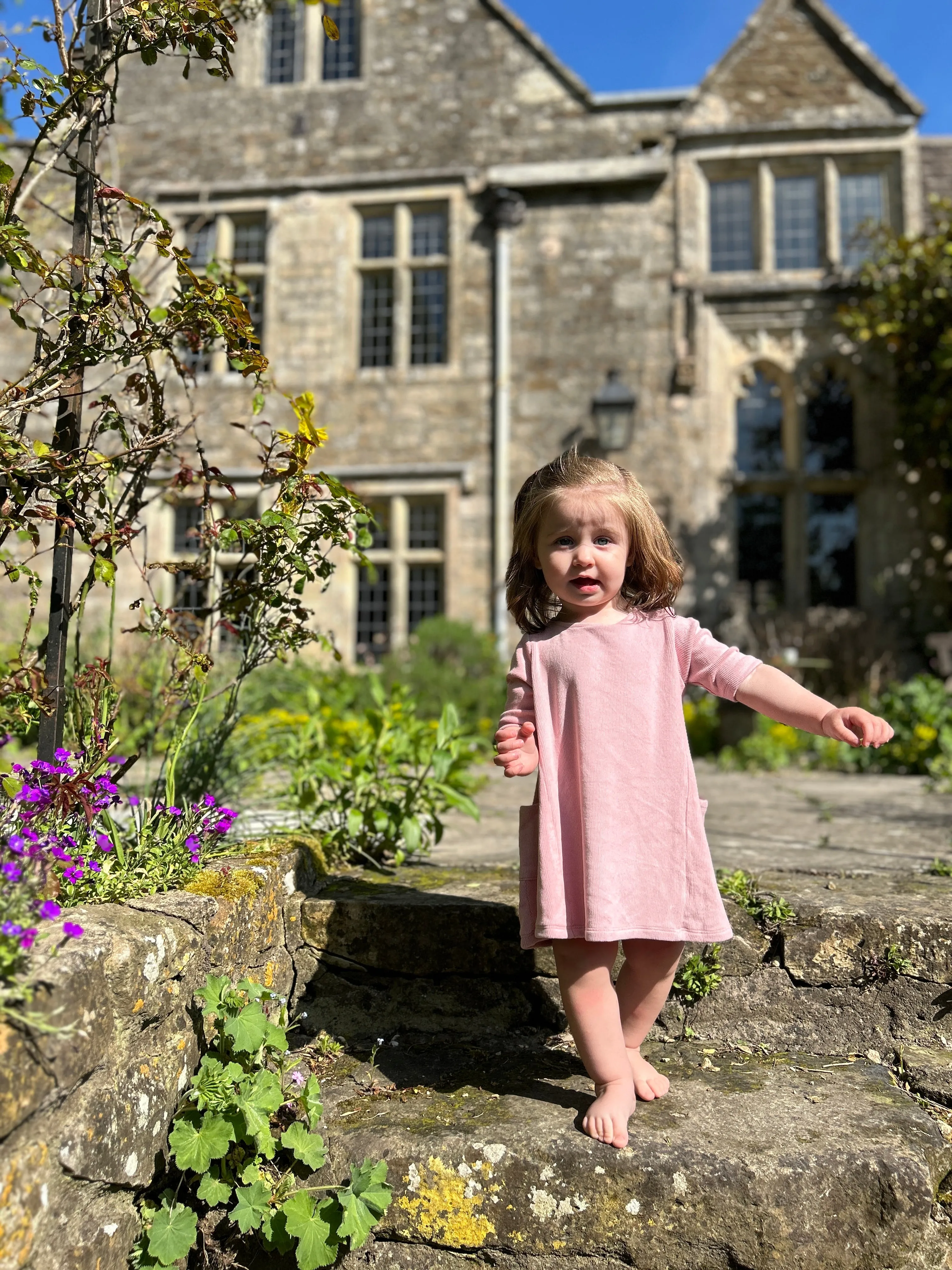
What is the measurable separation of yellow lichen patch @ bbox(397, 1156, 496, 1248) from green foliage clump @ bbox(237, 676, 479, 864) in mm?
1033

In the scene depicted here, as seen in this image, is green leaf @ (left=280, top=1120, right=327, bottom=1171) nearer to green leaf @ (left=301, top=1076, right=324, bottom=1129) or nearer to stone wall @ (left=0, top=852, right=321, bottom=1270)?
green leaf @ (left=301, top=1076, right=324, bottom=1129)

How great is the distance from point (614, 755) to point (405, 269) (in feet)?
27.8

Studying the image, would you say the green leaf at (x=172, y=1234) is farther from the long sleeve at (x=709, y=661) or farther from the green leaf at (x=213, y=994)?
the long sleeve at (x=709, y=661)

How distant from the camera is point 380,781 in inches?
112

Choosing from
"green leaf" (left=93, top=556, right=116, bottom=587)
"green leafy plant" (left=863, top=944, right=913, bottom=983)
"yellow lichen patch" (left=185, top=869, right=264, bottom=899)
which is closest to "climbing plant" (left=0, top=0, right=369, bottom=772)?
"green leaf" (left=93, top=556, right=116, bottom=587)

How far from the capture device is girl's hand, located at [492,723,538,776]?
A: 173 centimetres

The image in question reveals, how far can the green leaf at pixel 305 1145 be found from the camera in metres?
1.67

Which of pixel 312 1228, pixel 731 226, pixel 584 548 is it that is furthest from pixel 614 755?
pixel 731 226

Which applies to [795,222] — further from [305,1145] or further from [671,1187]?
[305,1145]

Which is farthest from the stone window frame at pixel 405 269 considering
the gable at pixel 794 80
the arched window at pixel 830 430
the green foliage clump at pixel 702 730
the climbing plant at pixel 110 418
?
the climbing plant at pixel 110 418

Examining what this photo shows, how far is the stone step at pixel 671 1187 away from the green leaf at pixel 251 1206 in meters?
0.13

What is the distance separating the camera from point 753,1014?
2.12 m

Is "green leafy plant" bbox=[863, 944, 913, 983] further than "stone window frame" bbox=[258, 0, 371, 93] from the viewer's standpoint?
No

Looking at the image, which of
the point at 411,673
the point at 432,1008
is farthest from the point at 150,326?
the point at 411,673
